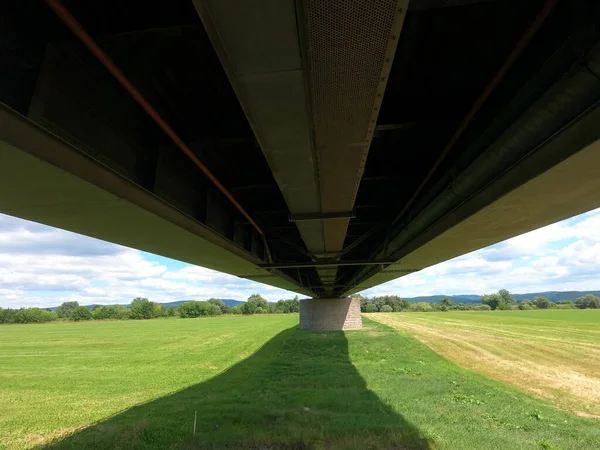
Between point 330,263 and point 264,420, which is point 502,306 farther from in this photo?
point 330,263

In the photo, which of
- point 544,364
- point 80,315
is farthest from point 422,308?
point 544,364

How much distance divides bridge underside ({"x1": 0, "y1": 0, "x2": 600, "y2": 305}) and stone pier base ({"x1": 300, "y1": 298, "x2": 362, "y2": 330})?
3323 centimetres

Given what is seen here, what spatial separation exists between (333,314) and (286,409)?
27289 millimetres

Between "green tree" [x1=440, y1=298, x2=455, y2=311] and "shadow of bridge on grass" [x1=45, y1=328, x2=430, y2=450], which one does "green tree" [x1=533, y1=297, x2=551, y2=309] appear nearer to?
"green tree" [x1=440, y1=298, x2=455, y2=311]

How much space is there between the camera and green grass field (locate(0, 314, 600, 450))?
29.0 ft

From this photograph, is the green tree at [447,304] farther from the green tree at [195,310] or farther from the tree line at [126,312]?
the green tree at [195,310]

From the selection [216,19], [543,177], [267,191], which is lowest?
[543,177]

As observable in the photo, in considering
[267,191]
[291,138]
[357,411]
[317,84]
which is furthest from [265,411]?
[317,84]

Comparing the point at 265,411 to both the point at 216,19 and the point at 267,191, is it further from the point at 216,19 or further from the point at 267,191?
the point at 216,19

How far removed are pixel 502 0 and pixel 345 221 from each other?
3450 mm

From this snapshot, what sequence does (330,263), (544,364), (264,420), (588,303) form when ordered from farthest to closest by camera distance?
(588,303) < (544,364) < (264,420) < (330,263)

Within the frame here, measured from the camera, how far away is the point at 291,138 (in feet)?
10.8

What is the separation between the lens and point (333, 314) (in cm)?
3797

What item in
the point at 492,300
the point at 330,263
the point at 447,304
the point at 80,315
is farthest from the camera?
the point at 492,300
